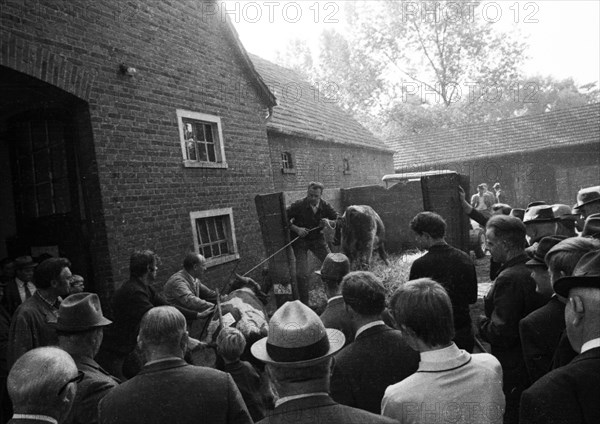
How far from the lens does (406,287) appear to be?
215 cm

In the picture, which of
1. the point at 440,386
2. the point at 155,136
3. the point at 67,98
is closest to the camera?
the point at 440,386

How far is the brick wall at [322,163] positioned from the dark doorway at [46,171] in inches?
241

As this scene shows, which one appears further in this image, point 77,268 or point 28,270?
point 77,268

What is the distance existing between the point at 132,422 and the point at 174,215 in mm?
5937

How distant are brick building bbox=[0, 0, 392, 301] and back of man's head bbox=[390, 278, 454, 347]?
5439 millimetres

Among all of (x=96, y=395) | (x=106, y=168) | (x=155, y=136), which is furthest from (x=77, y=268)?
(x=96, y=395)

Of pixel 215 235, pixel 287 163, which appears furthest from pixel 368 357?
pixel 287 163

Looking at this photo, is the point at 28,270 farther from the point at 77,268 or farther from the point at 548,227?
the point at 548,227

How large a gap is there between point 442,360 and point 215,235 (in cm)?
741

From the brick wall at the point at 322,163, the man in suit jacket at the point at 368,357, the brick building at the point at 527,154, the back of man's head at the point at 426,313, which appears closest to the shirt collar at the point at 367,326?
the man in suit jacket at the point at 368,357

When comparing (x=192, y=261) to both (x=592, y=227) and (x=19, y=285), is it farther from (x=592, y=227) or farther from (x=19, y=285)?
(x=592, y=227)

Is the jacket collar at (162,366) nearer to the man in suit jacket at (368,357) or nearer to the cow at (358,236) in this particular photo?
the man in suit jacket at (368,357)

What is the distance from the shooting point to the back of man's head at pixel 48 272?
4.00 metres

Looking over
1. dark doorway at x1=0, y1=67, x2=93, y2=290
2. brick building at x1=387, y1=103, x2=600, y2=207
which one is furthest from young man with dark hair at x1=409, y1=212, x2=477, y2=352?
brick building at x1=387, y1=103, x2=600, y2=207
